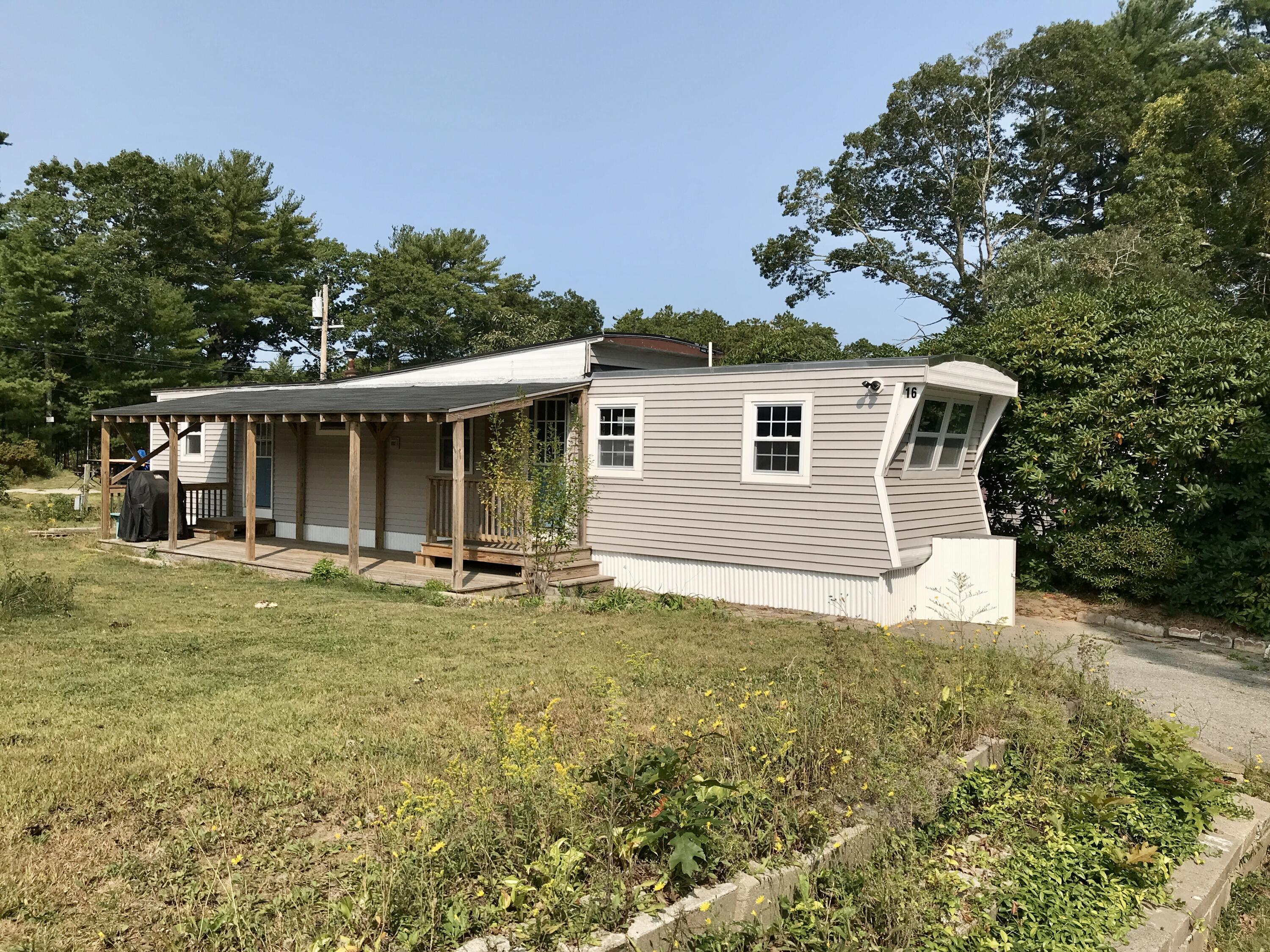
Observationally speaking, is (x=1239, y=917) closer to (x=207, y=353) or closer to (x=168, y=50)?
(x=168, y=50)

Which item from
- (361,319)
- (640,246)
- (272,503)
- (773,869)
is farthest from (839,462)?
(361,319)

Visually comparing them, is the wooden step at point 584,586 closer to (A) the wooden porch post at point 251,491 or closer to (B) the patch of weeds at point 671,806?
(A) the wooden porch post at point 251,491

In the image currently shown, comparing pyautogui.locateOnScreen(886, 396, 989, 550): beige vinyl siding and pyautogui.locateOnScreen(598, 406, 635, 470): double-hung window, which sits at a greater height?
pyautogui.locateOnScreen(598, 406, 635, 470): double-hung window

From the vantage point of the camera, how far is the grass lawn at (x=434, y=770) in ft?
8.65

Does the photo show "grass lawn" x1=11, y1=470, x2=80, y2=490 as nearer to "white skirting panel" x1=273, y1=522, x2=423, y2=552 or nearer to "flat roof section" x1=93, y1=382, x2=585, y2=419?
"flat roof section" x1=93, y1=382, x2=585, y2=419

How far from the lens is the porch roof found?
33.7ft

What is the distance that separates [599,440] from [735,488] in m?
2.33

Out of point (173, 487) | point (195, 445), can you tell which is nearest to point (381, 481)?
point (173, 487)

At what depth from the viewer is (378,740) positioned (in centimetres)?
453

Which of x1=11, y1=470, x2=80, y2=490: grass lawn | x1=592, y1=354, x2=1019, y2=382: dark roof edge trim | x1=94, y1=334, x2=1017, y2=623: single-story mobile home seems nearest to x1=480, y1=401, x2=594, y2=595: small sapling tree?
x1=94, y1=334, x2=1017, y2=623: single-story mobile home

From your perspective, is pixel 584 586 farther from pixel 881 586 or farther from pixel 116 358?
pixel 116 358

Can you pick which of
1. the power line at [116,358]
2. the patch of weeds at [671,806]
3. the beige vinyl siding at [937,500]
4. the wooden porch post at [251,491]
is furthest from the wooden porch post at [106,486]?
the power line at [116,358]

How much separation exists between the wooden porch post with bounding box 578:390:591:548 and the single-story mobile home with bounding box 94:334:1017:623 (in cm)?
3

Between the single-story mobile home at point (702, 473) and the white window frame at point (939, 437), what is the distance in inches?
1.2
